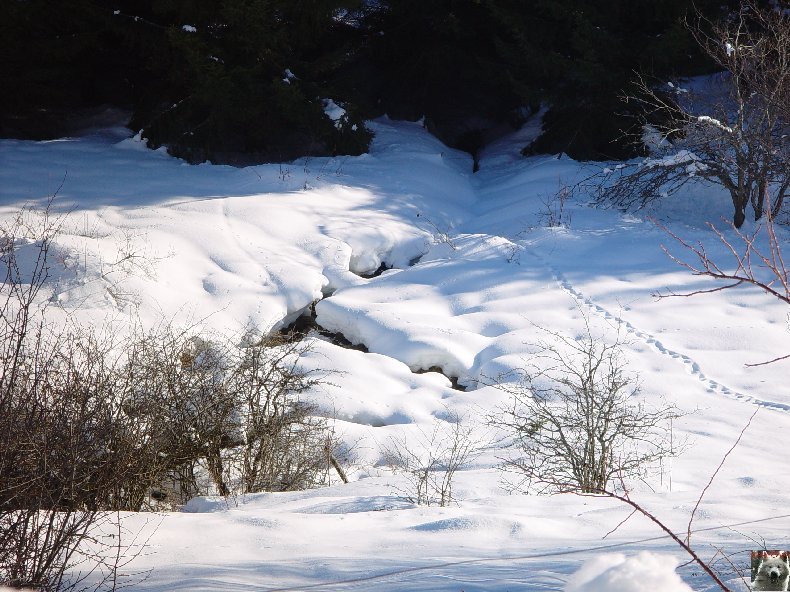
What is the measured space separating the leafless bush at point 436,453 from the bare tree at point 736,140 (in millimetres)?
6139

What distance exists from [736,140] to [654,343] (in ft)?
14.0

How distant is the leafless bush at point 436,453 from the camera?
653 centimetres

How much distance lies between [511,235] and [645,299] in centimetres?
318

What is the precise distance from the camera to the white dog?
236 centimetres

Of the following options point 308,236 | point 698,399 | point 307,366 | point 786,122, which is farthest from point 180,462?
point 786,122

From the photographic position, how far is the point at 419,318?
11.0m

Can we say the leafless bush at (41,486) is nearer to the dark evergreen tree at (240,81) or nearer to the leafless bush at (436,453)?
the leafless bush at (436,453)

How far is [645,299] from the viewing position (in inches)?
444

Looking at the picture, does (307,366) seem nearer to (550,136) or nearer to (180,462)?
(180,462)

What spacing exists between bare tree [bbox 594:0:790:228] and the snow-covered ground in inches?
27.3

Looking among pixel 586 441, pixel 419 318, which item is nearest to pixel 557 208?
pixel 419 318

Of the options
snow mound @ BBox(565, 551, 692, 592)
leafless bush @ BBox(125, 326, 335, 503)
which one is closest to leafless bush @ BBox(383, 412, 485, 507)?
leafless bush @ BBox(125, 326, 335, 503)

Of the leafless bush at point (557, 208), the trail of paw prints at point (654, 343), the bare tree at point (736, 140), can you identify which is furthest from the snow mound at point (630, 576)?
the leafless bush at point (557, 208)

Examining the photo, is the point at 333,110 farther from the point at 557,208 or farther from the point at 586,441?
the point at 586,441
